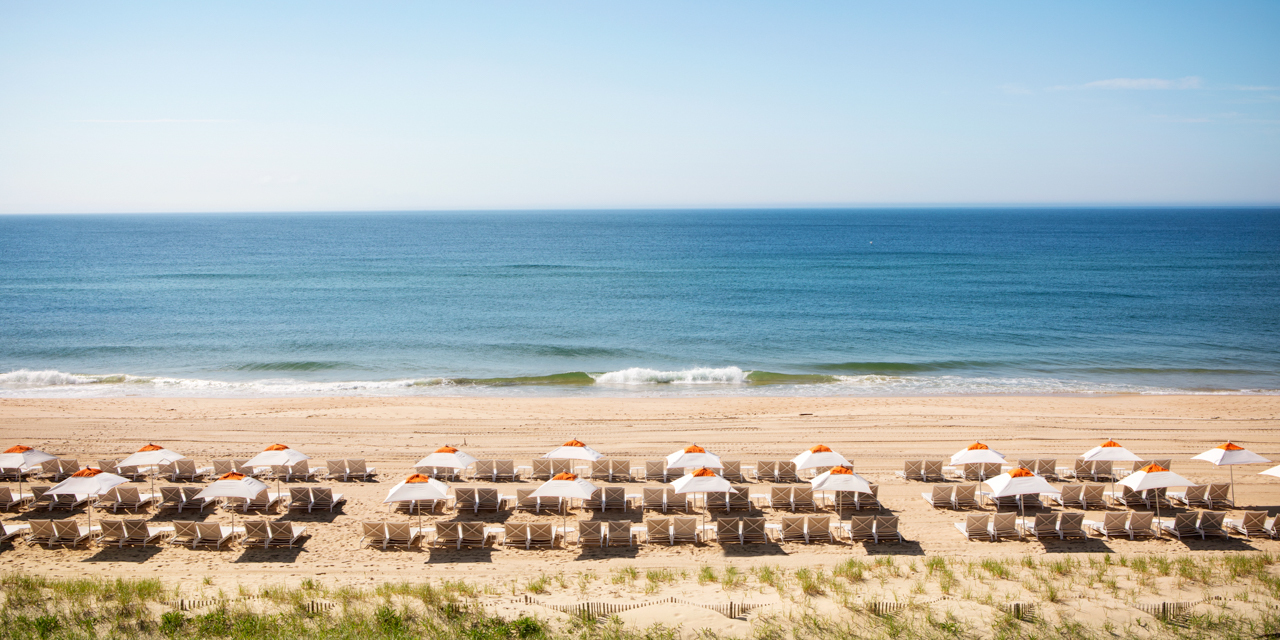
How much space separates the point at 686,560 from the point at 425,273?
5398 cm

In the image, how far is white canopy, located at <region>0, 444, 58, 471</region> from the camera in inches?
533

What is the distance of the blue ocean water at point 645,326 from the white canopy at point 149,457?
1149cm

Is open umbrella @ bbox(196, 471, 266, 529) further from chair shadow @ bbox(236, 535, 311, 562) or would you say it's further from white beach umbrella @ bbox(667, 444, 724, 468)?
white beach umbrella @ bbox(667, 444, 724, 468)

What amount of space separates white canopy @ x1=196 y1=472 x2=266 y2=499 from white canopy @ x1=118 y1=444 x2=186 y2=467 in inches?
105


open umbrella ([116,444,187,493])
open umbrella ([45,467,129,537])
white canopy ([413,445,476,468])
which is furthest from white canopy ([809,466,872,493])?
open umbrella ([116,444,187,493])

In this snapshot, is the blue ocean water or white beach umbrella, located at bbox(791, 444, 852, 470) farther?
the blue ocean water

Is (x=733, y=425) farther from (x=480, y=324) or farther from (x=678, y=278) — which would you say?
(x=678, y=278)

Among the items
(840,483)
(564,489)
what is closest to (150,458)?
(564,489)

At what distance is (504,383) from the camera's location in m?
26.8

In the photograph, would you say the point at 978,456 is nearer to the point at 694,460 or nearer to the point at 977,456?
the point at 977,456

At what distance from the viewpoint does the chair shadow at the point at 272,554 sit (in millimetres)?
→ 11570

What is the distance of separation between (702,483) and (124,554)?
10020mm

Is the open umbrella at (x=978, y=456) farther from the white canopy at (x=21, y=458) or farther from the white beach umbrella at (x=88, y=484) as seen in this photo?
the white canopy at (x=21, y=458)

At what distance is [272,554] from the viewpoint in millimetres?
11773
